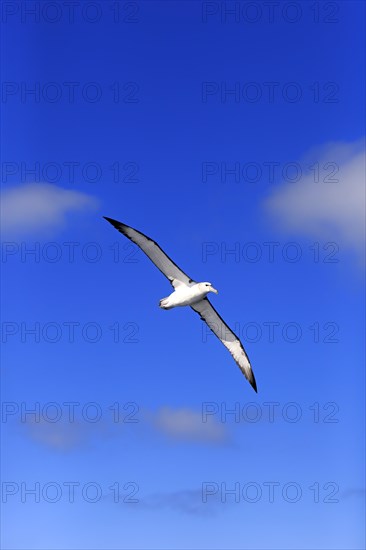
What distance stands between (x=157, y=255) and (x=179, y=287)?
2155 millimetres

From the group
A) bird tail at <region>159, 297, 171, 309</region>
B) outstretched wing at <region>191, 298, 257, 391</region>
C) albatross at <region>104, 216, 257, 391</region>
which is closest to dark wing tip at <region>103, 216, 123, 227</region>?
albatross at <region>104, 216, 257, 391</region>

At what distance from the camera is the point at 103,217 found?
47.1 m

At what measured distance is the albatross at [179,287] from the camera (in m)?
46.4

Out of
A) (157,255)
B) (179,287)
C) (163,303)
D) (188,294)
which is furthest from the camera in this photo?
(179,287)

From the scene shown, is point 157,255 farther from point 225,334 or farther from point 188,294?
point 225,334

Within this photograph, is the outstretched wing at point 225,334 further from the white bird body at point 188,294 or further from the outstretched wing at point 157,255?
the outstretched wing at point 157,255

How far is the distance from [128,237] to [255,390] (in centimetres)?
1181

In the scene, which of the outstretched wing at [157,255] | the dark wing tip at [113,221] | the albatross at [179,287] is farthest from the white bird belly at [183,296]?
the dark wing tip at [113,221]

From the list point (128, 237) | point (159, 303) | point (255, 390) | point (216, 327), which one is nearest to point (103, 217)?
point (128, 237)

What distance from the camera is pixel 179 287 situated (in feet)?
157

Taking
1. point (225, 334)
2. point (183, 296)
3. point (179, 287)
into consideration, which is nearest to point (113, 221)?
point (179, 287)

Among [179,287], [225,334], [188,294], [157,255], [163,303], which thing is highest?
[157,255]

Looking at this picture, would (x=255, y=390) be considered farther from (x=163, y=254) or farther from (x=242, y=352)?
(x=163, y=254)

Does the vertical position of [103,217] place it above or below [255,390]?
above
